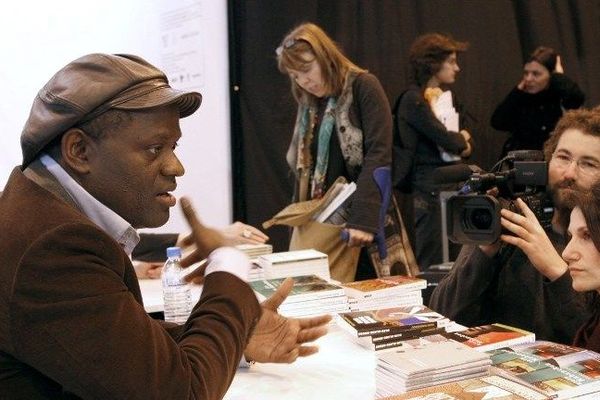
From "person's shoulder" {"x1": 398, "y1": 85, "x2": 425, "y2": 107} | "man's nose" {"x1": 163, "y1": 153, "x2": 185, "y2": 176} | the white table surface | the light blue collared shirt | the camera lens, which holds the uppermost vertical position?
"person's shoulder" {"x1": 398, "y1": 85, "x2": 425, "y2": 107}

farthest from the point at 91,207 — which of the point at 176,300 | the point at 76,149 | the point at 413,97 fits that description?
the point at 413,97

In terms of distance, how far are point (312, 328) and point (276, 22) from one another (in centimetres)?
297

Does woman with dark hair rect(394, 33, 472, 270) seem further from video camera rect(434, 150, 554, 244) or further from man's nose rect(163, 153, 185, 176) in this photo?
man's nose rect(163, 153, 185, 176)

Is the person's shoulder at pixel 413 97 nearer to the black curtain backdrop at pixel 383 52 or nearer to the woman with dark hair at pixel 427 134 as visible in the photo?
the woman with dark hair at pixel 427 134

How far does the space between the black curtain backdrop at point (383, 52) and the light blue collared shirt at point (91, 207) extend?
3.01m

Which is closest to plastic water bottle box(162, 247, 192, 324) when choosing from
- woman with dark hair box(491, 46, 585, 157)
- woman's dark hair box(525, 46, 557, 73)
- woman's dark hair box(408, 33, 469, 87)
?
woman's dark hair box(408, 33, 469, 87)

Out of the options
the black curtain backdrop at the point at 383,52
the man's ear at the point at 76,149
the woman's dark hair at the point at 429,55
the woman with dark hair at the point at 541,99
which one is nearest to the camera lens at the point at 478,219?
the man's ear at the point at 76,149

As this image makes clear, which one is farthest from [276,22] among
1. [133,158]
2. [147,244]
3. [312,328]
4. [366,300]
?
[133,158]

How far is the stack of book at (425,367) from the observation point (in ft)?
3.75

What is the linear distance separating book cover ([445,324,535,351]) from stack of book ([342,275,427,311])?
12.7 inches

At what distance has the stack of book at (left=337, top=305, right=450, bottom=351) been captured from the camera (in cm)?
145

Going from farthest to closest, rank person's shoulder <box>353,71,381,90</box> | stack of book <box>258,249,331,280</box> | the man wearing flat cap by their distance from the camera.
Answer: person's shoulder <box>353,71,381,90</box> → stack of book <box>258,249,331,280</box> → the man wearing flat cap

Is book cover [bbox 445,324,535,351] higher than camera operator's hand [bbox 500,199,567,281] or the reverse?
the reverse

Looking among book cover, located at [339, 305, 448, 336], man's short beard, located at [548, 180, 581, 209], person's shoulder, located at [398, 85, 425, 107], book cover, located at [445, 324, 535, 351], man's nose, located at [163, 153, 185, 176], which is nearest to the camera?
man's nose, located at [163, 153, 185, 176]
